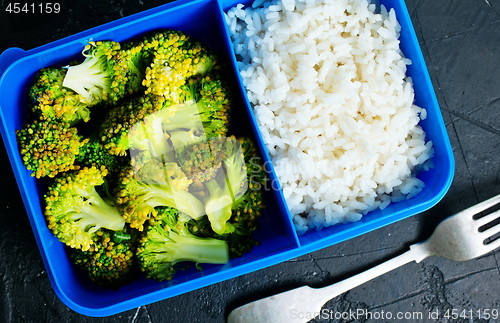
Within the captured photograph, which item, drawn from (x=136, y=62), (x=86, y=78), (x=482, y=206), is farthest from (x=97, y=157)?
(x=482, y=206)

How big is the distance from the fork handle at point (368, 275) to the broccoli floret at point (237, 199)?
0.47m

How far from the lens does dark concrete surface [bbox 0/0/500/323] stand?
1.53 meters

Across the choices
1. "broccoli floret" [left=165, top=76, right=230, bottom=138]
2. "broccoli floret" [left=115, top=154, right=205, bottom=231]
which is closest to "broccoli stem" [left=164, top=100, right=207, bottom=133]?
"broccoli floret" [left=165, top=76, right=230, bottom=138]

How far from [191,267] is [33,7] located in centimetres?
151

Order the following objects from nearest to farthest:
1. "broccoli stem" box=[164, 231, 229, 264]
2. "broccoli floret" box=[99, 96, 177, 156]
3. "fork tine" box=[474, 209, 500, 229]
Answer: "broccoli floret" box=[99, 96, 177, 156] → "broccoli stem" box=[164, 231, 229, 264] → "fork tine" box=[474, 209, 500, 229]

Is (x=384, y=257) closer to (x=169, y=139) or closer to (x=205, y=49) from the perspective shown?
(x=169, y=139)

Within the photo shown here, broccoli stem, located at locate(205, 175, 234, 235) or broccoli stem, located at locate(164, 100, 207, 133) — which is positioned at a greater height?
broccoli stem, located at locate(164, 100, 207, 133)

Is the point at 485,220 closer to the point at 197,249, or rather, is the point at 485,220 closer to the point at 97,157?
the point at 197,249

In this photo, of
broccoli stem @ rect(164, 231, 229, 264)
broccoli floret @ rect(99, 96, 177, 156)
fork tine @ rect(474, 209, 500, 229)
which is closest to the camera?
broccoli floret @ rect(99, 96, 177, 156)

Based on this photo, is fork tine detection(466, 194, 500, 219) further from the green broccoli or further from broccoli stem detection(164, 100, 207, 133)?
the green broccoli

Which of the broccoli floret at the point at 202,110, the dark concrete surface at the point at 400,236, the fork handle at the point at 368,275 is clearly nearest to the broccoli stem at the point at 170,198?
the broccoli floret at the point at 202,110

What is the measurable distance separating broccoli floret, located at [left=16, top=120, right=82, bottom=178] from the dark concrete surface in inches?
18.6

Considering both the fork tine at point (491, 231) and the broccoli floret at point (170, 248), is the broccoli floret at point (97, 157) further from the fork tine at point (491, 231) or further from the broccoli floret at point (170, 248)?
the fork tine at point (491, 231)

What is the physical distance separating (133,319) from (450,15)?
2223 mm
